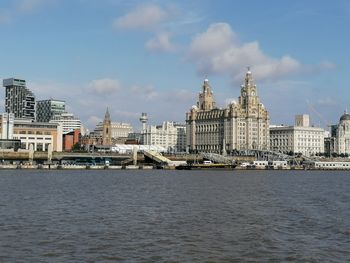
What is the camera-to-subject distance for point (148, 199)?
66500 millimetres

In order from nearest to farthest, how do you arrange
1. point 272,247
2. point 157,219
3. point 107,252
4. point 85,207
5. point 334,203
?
point 107,252, point 272,247, point 157,219, point 85,207, point 334,203

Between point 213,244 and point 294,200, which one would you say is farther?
point 294,200

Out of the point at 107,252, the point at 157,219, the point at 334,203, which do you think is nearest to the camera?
the point at 107,252

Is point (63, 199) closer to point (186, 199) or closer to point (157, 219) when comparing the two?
point (186, 199)

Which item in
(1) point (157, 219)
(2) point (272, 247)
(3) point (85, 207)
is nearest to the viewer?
(2) point (272, 247)

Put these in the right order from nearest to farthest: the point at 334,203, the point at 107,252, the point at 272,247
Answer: the point at 107,252
the point at 272,247
the point at 334,203

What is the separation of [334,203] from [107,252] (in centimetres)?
3762

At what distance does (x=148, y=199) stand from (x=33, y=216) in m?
20.7

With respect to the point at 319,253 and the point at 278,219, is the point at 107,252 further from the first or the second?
the point at 278,219

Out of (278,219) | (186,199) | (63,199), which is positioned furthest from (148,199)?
(278,219)

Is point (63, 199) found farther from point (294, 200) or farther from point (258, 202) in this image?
point (294, 200)

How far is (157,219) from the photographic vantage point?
4722cm

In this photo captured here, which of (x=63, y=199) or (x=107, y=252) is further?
(x=63, y=199)

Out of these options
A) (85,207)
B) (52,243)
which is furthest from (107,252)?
(85,207)
